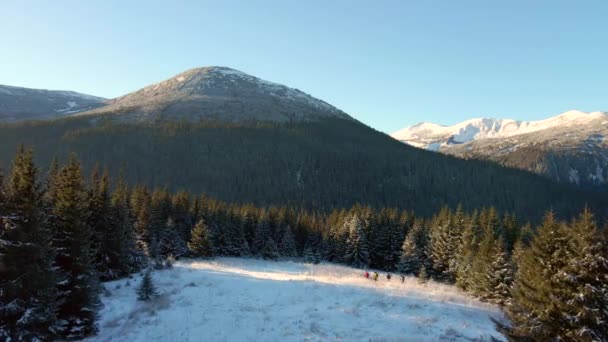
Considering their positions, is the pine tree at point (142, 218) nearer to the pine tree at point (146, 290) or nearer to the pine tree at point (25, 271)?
the pine tree at point (146, 290)

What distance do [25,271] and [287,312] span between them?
14.4 meters

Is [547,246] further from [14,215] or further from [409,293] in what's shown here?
[14,215]

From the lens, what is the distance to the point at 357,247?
68062mm

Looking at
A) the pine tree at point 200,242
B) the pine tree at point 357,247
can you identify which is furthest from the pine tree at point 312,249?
the pine tree at point 200,242

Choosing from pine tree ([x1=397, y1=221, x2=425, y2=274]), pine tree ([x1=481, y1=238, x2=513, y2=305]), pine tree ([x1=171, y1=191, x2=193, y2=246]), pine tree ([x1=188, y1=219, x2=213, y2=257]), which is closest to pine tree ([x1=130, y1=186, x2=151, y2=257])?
pine tree ([x1=188, y1=219, x2=213, y2=257])

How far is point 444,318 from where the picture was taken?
25.0 metres

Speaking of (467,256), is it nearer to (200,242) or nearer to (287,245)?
(200,242)

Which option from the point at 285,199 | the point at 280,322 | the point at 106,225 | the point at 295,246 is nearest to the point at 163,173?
the point at 285,199

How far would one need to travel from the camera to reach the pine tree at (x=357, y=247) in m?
68.1

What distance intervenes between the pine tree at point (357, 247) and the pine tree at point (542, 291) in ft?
163

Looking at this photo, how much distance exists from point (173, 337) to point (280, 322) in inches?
232

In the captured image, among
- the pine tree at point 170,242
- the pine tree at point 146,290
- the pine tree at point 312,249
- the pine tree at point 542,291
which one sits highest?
the pine tree at point 542,291

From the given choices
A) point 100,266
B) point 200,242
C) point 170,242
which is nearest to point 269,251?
point 200,242

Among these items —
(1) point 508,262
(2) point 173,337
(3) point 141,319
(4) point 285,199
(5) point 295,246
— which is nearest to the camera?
(2) point 173,337
